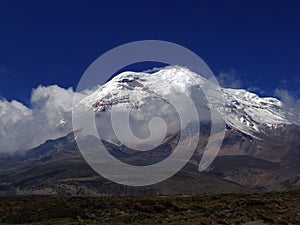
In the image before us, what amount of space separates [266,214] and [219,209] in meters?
8.25

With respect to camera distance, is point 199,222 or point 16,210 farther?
point 16,210

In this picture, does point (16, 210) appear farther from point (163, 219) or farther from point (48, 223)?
point (163, 219)

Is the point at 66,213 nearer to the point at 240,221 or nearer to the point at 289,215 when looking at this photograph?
the point at 240,221

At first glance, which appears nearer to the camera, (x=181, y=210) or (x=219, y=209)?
(x=219, y=209)

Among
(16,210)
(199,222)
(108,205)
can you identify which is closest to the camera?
(199,222)

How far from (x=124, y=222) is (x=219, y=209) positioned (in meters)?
16.6

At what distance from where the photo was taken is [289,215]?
59406 mm

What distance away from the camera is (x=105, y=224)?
54.8m

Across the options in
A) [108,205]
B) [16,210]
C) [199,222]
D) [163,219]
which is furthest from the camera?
[108,205]

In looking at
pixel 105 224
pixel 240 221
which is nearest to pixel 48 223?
pixel 105 224

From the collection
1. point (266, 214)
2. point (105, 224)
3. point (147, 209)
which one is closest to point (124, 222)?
point (105, 224)

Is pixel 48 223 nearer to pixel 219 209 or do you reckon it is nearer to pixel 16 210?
pixel 16 210

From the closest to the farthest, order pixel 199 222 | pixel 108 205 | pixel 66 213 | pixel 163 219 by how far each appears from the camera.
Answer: pixel 199 222 < pixel 163 219 < pixel 66 213 < pixel 108 205

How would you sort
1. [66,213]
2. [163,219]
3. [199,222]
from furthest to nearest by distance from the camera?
1. [66,213]
2. [163,219]
3. [199,222]
